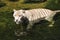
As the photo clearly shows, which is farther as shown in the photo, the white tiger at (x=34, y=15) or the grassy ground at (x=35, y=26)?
the white tiger at (x=34, y=15)

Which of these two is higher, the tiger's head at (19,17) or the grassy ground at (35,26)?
the tiger's head at (19,17)

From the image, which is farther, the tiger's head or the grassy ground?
the tiger's head

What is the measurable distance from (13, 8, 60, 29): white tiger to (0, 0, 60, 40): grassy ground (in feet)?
0.30

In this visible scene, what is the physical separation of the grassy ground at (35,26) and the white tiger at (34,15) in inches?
3.6

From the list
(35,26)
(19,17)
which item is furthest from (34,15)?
(19,17)

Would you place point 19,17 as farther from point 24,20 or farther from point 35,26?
point 35,26

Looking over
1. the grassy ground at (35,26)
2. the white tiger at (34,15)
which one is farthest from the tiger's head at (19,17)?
the grassy ground at (35,26)

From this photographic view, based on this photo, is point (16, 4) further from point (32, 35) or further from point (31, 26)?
point (32, 35)

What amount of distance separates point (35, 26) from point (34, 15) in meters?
0.19

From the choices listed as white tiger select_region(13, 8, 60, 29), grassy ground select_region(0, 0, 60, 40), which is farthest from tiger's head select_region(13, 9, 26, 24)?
grassy ground select_region(0, 0, 60, 40)

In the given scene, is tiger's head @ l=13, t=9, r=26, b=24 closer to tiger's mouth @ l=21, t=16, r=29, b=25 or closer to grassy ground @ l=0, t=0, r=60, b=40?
tiger's mouth @ l=21, t=16, r=29, b=25

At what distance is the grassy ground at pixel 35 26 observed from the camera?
3086 mm

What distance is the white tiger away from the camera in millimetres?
3247

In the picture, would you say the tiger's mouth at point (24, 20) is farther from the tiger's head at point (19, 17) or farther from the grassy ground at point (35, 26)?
the grassy ground at point (35, 26)
